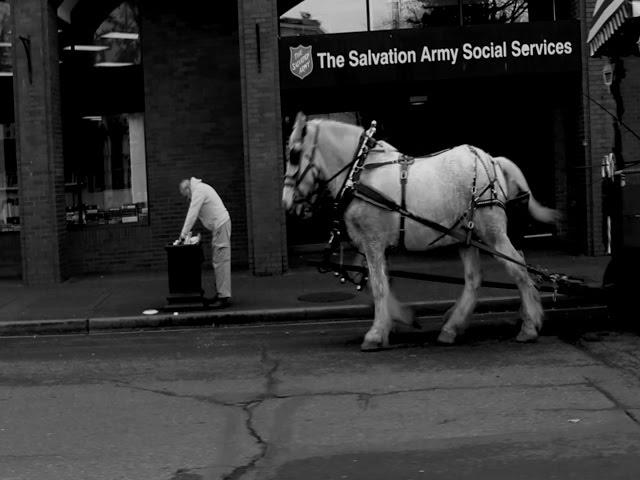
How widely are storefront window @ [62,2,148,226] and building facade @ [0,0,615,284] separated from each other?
0.08ft

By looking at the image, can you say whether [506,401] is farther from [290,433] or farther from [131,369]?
[131,369]

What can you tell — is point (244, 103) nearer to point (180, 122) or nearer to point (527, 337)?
point (180, 122)

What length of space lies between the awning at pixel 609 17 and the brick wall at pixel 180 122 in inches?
323

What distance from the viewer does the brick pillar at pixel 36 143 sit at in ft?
49.6

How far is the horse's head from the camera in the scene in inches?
360

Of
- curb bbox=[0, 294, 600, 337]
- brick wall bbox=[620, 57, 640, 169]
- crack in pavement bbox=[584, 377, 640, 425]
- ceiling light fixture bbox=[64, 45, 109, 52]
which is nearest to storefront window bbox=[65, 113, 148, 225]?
ceiling light fixture bbox=[64, 45, 109, 52]

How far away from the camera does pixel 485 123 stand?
1711 centimetres

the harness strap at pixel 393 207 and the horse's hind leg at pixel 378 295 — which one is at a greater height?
the harness strap at pixel 393 207

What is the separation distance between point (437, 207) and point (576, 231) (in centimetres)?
769

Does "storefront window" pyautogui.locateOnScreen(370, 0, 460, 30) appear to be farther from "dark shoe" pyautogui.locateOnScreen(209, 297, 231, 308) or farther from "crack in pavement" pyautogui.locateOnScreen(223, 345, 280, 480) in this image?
"crack in pavement" pyautogui.locateOnScreen(223, 345, 280, 480)

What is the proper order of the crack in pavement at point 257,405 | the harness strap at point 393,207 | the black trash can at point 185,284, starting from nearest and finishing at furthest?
the crack in pavement at point 257,405 → the harness strap at point 393,207 → the black trash can at point 185,284

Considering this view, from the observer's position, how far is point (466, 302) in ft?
30.2

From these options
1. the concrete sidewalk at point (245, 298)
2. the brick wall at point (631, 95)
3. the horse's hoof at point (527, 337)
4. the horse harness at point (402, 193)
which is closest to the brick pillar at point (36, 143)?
the concrete sidewalk at point (245, 298)

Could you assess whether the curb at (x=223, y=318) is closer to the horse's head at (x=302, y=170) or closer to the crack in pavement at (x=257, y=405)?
Result: the crack in pavement at (x=257, y=405)
